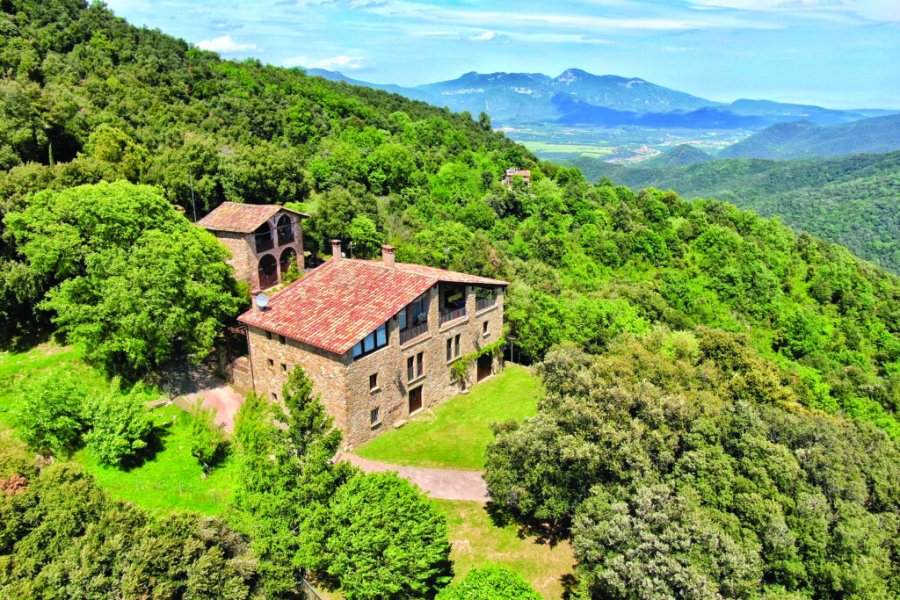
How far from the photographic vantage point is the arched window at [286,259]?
49406 millimetres

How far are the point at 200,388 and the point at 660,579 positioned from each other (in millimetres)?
29763

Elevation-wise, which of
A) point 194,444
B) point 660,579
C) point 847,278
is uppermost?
point 660,579

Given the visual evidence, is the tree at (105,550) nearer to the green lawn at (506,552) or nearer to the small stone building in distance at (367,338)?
the green lawn at (506,552)

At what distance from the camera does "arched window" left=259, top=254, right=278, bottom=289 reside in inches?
1875

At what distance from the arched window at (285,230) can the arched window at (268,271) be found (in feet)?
5.52

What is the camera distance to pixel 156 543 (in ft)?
59.5

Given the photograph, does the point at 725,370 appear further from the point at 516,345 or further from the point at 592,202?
the point at 592,202

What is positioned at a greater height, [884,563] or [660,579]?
[660,579]

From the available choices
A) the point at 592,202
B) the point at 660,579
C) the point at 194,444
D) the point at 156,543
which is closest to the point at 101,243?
the point at 194,444

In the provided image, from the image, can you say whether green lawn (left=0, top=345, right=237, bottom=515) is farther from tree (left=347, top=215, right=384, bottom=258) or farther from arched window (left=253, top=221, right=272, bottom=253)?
tree (left=347, top=215, right=384, bottom=258)

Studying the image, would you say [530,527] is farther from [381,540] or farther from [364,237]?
[364,237]

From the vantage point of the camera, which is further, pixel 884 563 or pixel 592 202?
pixel 592 202

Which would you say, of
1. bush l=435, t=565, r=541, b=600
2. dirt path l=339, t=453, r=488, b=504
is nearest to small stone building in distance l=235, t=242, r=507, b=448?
dirt path l=339, t=453, r=488, b=504

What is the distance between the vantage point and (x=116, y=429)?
93.8 feet
